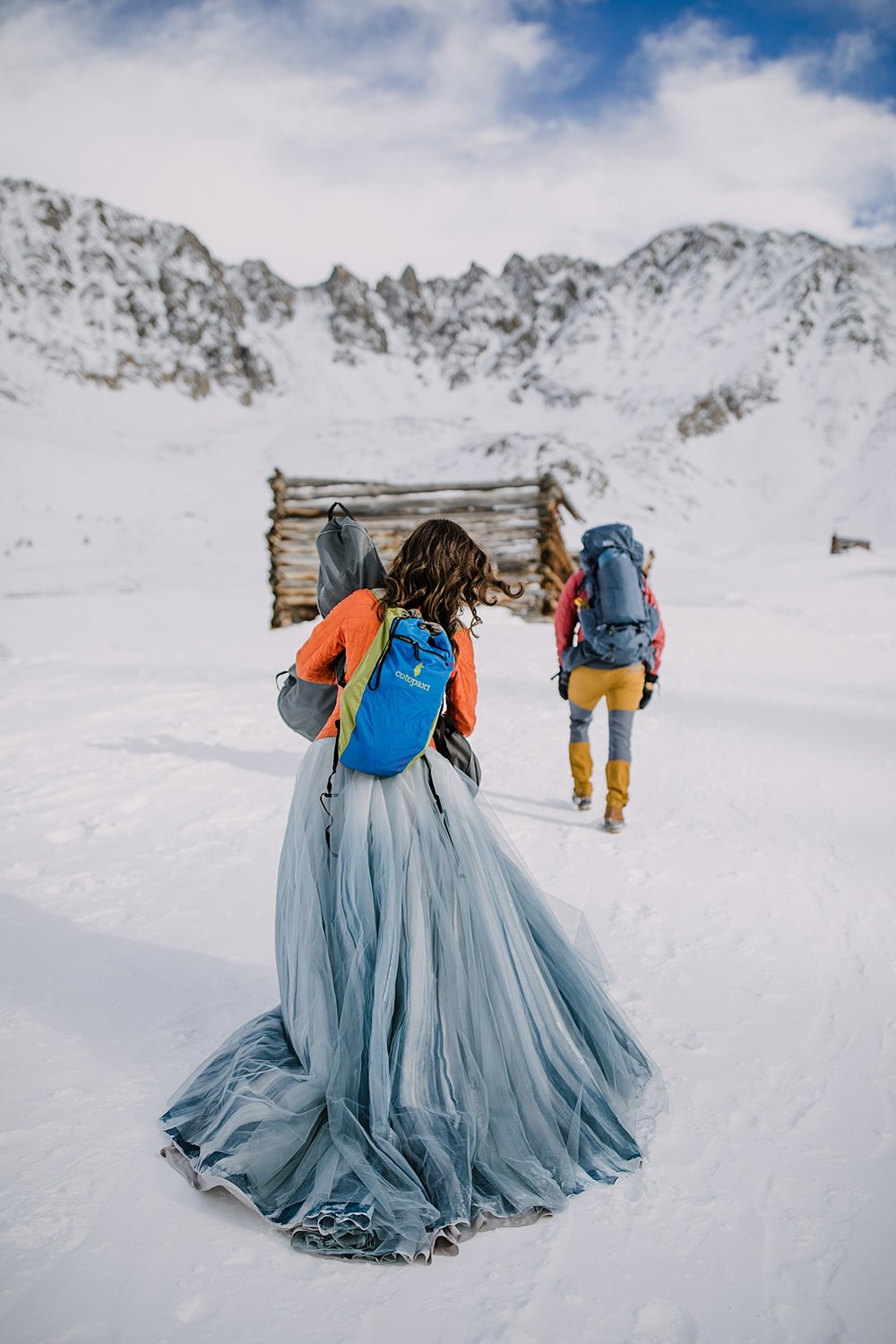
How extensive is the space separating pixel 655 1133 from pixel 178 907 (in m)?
2.41

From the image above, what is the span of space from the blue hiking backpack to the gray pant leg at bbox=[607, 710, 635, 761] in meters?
0.31

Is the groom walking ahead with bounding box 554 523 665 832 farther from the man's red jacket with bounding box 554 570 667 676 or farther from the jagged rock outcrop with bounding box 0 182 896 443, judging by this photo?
the jagged rock outcrop with bounding box 0 182 896 443

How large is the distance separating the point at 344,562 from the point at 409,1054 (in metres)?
1.36

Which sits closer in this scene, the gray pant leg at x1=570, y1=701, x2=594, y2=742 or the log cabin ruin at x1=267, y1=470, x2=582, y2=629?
the gray pant leg at x1=570, y1=701, x2=594, y2=742

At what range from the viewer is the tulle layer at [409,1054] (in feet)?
6.56

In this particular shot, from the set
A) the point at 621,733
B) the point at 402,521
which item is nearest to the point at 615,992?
the point at 621,733

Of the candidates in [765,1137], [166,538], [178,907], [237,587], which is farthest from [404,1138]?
[166,538]

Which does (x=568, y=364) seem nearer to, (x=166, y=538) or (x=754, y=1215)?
(x=166, y=538)

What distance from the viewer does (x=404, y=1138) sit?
81.0 inches

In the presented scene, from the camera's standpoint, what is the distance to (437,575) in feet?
7.75

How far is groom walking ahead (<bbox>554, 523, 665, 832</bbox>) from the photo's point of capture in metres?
4.89

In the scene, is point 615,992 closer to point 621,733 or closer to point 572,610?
point 621,733

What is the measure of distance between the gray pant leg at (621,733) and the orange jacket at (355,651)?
272cm

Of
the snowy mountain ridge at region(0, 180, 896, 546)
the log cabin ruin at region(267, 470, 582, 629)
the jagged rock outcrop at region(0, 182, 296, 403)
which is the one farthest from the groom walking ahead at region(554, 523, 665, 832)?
the jagged rock outcrop at region(0, 182, 296, 403)
